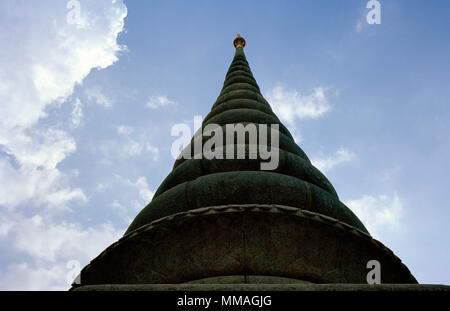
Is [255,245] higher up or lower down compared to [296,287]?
higher up

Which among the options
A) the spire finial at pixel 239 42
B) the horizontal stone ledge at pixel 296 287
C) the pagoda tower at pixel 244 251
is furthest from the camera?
the spire finial at pixel 239 42

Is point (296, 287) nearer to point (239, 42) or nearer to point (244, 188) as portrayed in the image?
point (244, 188)

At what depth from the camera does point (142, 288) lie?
3.53m

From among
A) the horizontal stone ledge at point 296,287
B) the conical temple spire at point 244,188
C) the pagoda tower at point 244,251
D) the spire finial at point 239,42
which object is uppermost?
the spire finial at point 239,42

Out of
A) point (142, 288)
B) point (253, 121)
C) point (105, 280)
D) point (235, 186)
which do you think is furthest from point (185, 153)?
point (142, 288)

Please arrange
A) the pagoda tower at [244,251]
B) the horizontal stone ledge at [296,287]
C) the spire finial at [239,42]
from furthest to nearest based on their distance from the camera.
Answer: the spire finial at [239,42], the pagoda tower at [244,251], the horizontal stone ledge at [296,287]

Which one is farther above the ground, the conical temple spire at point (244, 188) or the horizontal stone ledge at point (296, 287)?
the conical temple spire at point (244, 188)

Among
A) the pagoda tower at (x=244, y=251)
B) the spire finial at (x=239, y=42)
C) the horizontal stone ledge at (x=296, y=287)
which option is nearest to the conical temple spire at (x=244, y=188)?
the pagoda tower at (x=244, y=251)

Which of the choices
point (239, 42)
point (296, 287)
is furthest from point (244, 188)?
point (239, 42)

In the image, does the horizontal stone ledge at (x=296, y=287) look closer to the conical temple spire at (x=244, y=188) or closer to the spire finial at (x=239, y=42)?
the conical temple spire at (x=244, y=188)

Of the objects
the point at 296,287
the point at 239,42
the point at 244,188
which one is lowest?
the point at 296,287

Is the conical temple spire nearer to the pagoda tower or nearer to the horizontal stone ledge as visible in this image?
the pagoda tower
